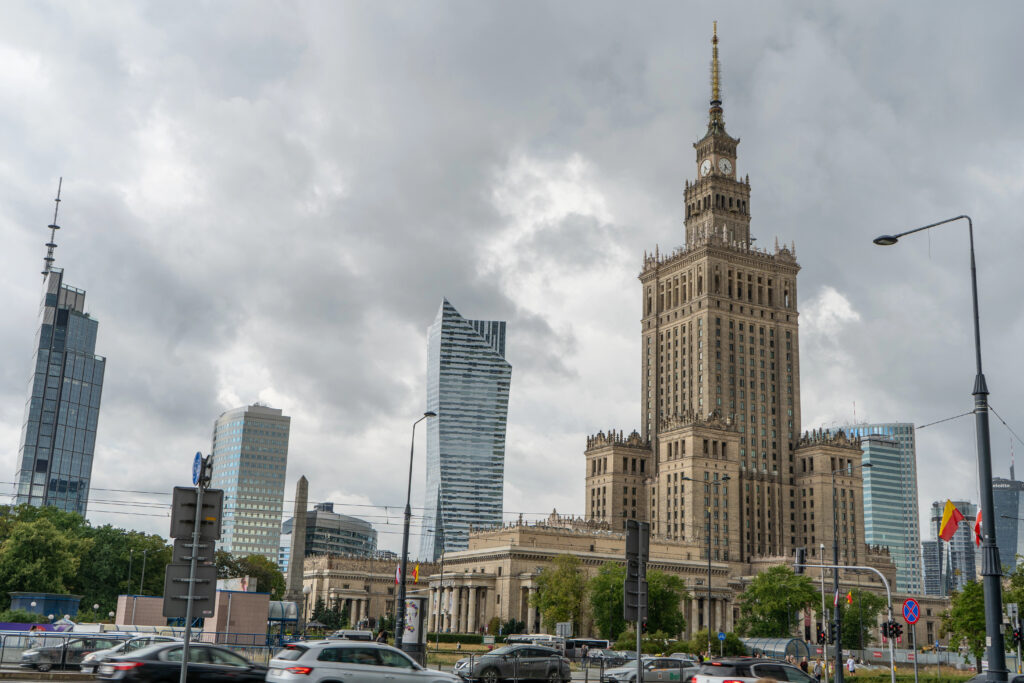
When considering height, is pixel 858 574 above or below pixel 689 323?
below

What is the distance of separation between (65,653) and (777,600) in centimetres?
9205

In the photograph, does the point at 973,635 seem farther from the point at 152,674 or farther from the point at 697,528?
the point at 697,528

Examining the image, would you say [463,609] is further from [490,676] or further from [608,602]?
[490,676]

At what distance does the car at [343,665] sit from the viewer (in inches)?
992

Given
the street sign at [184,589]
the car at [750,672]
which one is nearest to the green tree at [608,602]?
the car at [750,672]

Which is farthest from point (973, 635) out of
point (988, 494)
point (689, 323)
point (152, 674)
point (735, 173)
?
point (735, 173)

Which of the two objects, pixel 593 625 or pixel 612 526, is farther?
pixel 612 526

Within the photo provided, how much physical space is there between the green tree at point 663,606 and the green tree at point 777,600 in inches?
404

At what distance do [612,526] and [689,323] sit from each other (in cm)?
4096

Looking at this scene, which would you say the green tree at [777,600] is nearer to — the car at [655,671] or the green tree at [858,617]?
the green tree at [858,617]

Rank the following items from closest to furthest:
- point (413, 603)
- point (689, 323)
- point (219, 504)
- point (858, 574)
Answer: point (219, 504)
point (413, 603)
point (858, 574)
point (689, 323)

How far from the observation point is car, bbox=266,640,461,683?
25.2 m

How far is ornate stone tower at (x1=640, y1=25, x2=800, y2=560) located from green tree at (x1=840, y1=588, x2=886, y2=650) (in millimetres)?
31211

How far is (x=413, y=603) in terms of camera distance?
2048 inches
